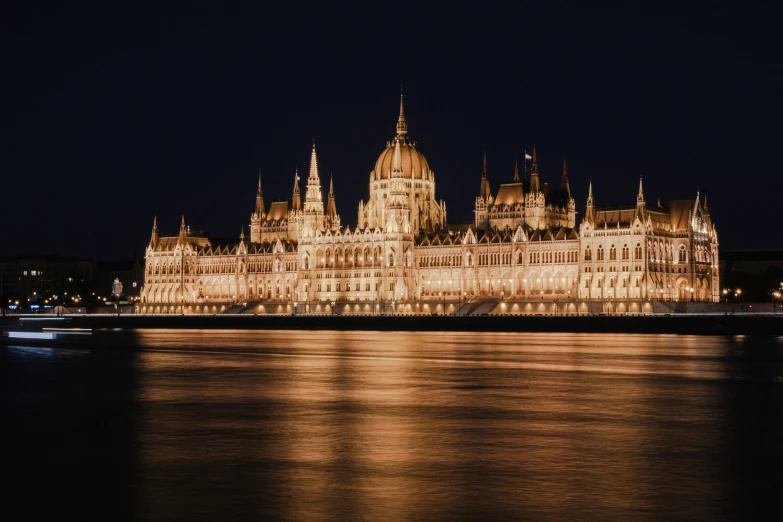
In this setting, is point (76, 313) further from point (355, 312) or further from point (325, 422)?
point (325, 422)

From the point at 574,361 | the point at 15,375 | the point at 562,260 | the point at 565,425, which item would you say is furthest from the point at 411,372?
the point at 562,260

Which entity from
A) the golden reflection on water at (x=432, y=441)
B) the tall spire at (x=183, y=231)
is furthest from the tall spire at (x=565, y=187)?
the golden reflection on water at (x=432, y=441)

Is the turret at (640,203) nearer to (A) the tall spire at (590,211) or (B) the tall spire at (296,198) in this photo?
(A) the tall spire at (590,211)

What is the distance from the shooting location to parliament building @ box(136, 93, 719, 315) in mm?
122875

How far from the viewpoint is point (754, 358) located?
50219mm

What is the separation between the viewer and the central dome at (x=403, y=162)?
147250 mm

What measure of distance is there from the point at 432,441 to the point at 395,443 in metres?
0.75

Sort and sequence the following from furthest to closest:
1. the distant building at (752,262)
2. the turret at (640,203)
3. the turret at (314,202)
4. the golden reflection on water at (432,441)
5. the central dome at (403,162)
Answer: the distant building at (752,262) < the turret at (314,202) < the central dome at (403,162) < the turret at (640,203) < the golden reflection on water at (432,441)

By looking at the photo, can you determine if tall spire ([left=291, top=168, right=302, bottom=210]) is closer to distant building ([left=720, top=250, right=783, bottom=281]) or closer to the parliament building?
the parliament building

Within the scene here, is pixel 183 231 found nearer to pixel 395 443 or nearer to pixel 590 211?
pixel 590 211

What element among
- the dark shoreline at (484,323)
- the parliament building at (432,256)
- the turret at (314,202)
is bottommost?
the dark shoreline at (484,323)

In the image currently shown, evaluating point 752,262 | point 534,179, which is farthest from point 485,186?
point 752,262

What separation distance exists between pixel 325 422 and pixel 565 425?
5.27 meters

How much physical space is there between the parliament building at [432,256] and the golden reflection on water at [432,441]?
8076 cm
